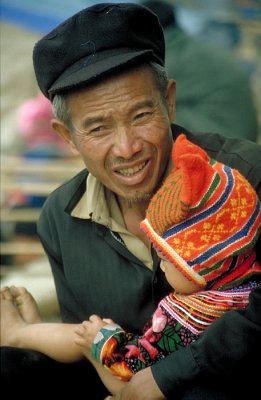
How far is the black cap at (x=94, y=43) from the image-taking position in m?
2.22

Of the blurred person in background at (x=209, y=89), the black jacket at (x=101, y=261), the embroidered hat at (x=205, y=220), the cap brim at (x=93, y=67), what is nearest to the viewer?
the embroidered hat at (x=205, y=220)

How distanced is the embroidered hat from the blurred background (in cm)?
176

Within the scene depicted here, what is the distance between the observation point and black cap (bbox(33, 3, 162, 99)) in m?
2.22

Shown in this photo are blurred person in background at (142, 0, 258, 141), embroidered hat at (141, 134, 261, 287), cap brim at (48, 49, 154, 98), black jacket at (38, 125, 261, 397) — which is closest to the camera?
embroidered hat at (141, 134, 261, 287)

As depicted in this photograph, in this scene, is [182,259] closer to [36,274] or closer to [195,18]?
[36,274]

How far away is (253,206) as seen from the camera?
1986mm

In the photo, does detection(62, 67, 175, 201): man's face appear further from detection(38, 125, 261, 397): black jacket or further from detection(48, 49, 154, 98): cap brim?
detection(38, 125, 261, 397): black jacket

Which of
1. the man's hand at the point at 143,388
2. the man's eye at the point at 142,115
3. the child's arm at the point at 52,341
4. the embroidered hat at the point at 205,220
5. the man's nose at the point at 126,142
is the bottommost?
the child's arm at the point at 52,341

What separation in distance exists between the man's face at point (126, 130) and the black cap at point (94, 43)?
0.06m

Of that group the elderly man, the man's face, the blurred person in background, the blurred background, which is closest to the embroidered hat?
the elderly man

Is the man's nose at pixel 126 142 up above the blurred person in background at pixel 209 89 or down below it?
above

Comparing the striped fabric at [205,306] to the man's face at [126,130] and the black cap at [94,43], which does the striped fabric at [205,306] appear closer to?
the man's face at [126,130]

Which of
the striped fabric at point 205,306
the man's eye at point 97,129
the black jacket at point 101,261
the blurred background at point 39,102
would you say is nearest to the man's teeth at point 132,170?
the man's eye at point 97,129

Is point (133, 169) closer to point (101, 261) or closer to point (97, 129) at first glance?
point (97, 129)
